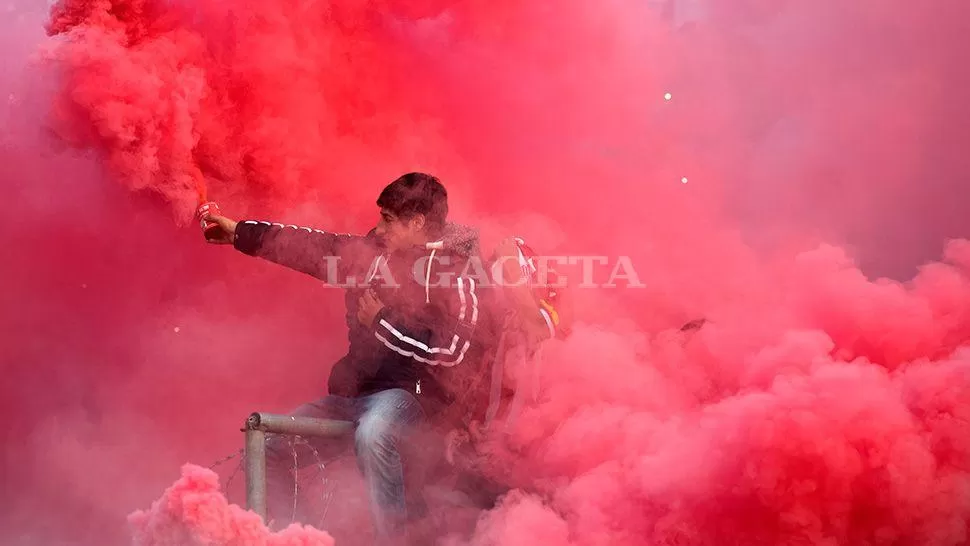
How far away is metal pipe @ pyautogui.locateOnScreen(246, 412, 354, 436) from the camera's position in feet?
13.2

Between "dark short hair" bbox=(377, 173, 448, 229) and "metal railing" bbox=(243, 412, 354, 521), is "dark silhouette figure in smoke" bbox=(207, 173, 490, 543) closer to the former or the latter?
"dark short hair" bbox=(377, 173, 448, 229)

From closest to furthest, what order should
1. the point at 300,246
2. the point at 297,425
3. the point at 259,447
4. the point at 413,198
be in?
the point at 259,447
the point at 297,425
the point at 413,198
the point at 300,246

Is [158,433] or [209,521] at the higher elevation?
[158,433]

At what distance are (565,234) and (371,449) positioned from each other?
7.69ft

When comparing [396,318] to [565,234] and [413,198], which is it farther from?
[565,234]

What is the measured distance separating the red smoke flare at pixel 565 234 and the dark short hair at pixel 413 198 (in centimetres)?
85

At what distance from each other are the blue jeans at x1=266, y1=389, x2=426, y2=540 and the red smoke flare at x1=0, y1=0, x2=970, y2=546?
0.33 m

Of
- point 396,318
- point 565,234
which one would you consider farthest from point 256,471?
point 565,234

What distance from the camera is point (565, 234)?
20.5ft

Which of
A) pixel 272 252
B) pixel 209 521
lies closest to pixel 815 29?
pixel 272 252

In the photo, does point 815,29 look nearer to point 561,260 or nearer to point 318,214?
point 561,260

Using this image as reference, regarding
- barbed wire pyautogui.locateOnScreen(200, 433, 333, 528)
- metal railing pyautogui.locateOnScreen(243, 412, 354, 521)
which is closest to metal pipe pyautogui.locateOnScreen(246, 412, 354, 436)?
metal railing pyautogui.locateOnScreen(243, 412, 354, 521)

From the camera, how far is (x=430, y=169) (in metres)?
6.04

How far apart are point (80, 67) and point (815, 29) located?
4.23 meters
